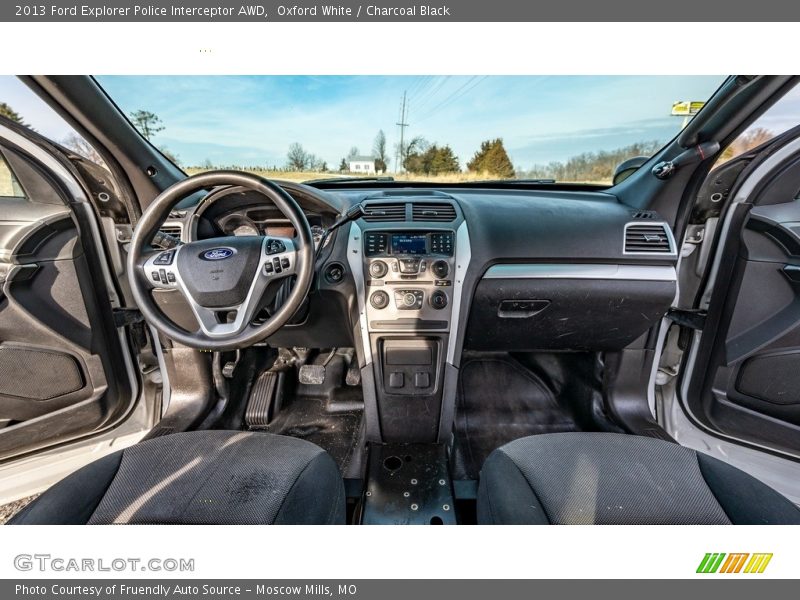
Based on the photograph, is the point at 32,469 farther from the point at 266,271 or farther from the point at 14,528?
the point at 266,271

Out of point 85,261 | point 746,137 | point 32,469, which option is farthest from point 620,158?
point 32,469

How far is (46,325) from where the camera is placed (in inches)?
57.9

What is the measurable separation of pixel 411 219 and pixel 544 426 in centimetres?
141

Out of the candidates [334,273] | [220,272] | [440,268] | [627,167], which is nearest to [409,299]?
[440,268]

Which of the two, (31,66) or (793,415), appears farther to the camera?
(793,415)

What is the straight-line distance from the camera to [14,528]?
34.3 inches

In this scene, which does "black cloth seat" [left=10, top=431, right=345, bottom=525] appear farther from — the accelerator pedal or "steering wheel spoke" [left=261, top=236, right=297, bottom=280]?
Answer: the accelerator pedal

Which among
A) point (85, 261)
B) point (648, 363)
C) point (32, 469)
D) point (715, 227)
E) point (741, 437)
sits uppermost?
point (715, 227)

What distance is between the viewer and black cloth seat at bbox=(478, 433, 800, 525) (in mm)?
914

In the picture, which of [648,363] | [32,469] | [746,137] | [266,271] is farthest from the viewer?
[648,363]

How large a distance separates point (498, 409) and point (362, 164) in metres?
1.62

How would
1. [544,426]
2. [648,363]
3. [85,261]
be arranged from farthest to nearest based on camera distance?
[544,426] < [648,363] < [85,261]

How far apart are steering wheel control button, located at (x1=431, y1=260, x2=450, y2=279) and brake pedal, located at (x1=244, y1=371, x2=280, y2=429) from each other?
1.23 meters

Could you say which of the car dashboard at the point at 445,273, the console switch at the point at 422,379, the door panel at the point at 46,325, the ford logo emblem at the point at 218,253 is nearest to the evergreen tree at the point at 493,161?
the car dashboard at the point at 445,273
